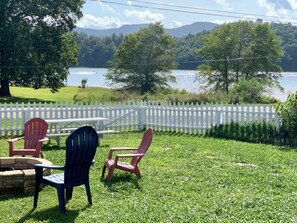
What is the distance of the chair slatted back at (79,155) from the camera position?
5.26 m

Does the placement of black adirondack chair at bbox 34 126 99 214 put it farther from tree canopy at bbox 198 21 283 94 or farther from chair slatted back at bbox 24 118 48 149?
tree canopy at bbox 198 21 283 94

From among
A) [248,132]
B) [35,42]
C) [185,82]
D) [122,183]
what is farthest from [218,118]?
[185,82]

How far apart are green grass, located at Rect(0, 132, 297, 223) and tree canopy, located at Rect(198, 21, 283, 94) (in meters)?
37.6

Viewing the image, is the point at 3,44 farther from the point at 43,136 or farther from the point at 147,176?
the point at 147,176

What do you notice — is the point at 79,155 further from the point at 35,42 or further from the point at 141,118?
the point at 35,42

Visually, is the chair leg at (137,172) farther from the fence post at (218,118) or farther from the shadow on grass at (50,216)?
the fence post at (218,118)

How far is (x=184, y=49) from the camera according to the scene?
71688 millimetres

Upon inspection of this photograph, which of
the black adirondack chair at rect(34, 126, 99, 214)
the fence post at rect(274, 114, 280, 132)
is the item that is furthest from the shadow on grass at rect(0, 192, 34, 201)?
the fence post at rect(274, 114, 280, 132)

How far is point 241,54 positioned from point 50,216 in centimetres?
4452

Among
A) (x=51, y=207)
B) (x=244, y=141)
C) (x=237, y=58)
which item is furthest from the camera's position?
(x=237, y=58)

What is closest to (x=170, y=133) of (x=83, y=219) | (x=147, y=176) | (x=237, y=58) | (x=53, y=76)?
(x=147, y=176)

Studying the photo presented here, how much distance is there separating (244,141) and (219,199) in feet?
21.7

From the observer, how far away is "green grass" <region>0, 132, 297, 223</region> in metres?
5.11

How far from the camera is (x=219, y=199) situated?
5.80 m
